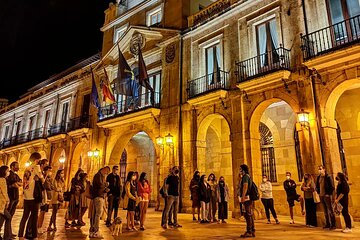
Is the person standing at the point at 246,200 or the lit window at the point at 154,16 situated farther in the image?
the lit window at the point at 154,16

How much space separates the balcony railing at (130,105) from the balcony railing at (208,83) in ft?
7.13

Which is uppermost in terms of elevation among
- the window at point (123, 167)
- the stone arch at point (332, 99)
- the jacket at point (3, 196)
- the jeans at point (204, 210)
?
the stone arch at point (332, 99)

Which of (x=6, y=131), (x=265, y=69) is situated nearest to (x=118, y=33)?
(x=265, y=69)

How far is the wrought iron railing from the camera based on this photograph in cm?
1921

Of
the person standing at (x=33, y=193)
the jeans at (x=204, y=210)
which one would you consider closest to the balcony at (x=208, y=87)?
the jeans at (x=204, y=210)

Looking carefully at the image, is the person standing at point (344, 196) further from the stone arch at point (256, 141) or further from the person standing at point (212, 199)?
the person standing at point (212, 199)

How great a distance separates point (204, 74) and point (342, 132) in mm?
6506

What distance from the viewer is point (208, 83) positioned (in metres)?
13.9

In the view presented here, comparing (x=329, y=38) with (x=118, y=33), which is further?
(x=118, y=33)

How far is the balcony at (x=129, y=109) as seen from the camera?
1520 centimetres

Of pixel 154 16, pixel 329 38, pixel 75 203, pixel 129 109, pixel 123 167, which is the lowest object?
pixel 75 203

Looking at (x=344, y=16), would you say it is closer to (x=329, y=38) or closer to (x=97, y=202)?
(x=329, y=38)

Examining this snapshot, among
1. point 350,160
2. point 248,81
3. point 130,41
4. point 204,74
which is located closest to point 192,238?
point 248,81

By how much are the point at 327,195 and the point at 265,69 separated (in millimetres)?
5533
